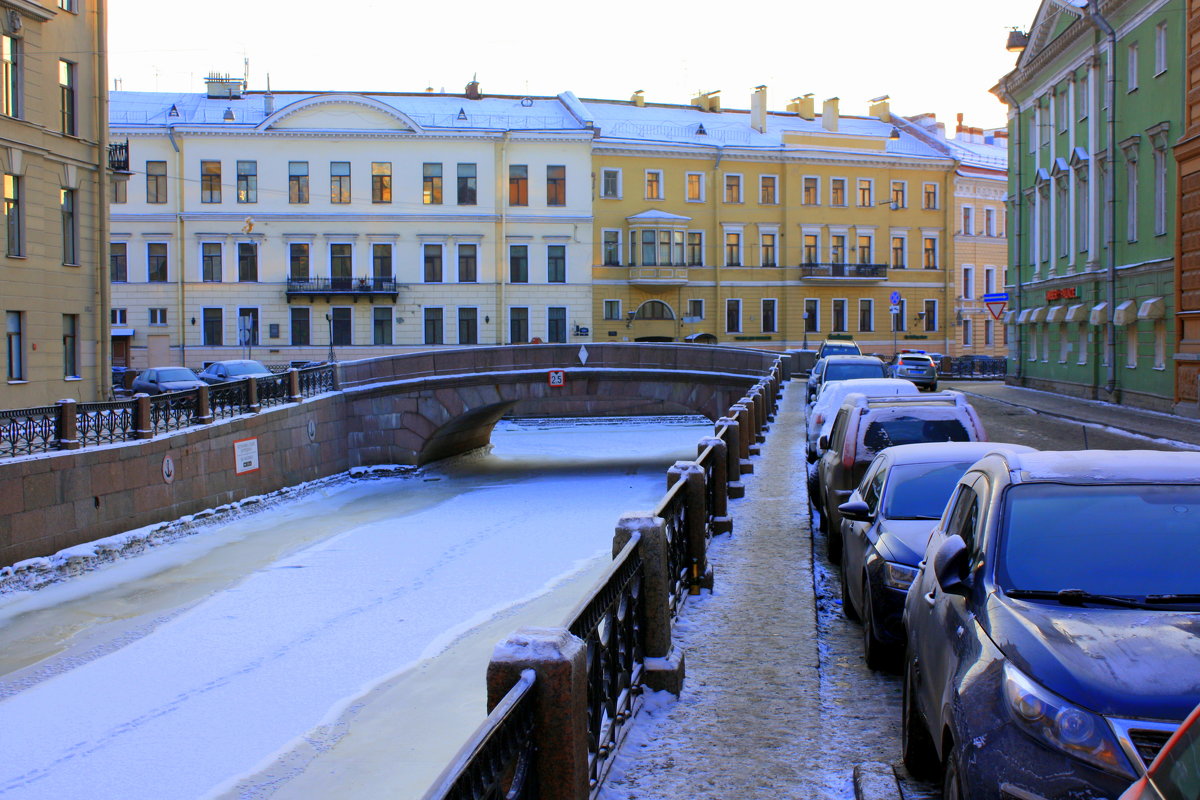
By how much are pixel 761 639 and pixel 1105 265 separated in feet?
92.4

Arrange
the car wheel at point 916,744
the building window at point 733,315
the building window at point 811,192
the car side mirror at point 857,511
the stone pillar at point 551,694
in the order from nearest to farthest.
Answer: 1. the stone pillar at point 551,694
2. the car wheel at point 916,744
3. the car side mirror at point 857,511
4. the building window at point 733,315
5. the building window at point 811,192

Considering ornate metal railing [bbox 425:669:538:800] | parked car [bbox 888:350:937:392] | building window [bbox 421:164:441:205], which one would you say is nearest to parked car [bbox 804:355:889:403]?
parked car [bbox 888:350:937:392]

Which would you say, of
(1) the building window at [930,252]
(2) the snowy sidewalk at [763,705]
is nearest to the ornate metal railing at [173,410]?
(2) the snowy sidewalk at [763,705]

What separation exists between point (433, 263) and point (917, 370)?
77.8 ft

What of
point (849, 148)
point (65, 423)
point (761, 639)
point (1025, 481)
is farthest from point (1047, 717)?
point (849, 148)

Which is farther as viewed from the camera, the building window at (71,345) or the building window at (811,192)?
the building window at (811,192)

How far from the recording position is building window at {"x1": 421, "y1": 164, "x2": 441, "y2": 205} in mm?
52875

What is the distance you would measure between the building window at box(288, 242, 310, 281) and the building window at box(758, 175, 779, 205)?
72.7 feet

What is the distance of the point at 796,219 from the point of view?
58344 mm

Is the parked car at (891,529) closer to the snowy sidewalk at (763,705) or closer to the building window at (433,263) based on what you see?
the snowy sidewalk at (763,705)

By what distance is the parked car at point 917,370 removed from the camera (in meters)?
38.5

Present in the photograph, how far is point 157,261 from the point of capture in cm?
5234

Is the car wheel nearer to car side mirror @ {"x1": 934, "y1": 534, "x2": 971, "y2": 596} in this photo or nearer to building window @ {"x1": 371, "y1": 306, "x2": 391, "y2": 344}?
car side mirror @ {"x1": 934, "y1": 534, "x2": 971, "y2": 596}

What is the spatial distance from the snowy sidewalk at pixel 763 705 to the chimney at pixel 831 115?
2090 inches
